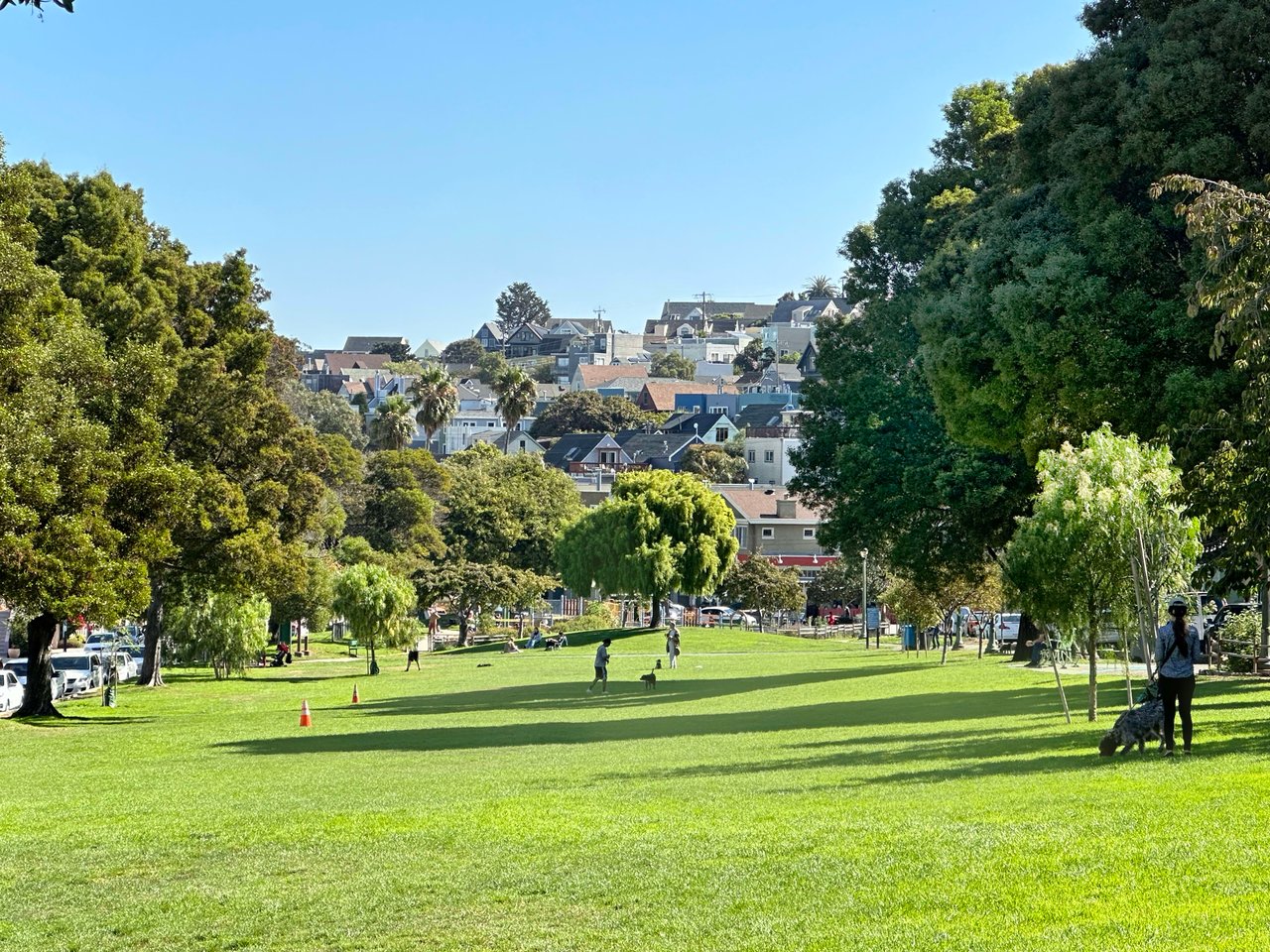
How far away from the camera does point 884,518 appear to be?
48.9m

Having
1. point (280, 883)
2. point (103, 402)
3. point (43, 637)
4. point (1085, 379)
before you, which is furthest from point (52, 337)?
point (280, 883)

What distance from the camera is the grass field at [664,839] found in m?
11.3

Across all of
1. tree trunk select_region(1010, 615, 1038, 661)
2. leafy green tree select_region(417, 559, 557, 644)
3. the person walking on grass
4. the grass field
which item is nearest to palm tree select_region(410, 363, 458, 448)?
leafy green tree select_region(417, 559, 557, 644)

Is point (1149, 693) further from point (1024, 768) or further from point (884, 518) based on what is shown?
point (884, 518)

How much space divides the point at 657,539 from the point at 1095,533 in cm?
5711

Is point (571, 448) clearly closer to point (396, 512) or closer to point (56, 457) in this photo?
point (396, 512)

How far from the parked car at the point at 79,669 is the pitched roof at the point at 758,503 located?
64.6 m

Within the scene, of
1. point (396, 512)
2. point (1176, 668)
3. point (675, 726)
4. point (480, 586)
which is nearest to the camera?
point (1176, 668)

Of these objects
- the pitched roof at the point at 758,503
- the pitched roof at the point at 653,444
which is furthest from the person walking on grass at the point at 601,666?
the pitched roof at the point at 653,444

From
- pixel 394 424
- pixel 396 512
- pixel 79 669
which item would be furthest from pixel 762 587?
pixel 79 669

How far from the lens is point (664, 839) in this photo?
15.3 meters

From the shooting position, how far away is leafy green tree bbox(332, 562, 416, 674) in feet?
206

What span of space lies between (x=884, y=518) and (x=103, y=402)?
2255 cm

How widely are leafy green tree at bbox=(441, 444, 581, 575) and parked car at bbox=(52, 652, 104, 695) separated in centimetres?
3762
